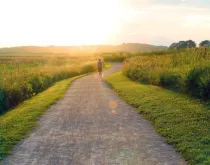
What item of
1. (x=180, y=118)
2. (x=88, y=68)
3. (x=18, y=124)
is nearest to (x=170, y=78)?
(x=180, y=118)

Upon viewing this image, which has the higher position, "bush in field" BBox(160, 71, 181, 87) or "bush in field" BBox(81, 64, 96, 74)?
"bush in field" BBox(160, 71, 181, 87)

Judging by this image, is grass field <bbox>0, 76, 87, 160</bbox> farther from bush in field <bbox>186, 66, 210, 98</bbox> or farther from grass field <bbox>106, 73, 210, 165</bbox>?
bush in field <bbox>186, 66, 210, 98</bbox>

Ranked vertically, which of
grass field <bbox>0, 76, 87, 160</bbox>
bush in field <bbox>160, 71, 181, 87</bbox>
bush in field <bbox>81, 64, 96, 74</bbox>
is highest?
bush in field <bbox>160, 71, 181, 87</bbox>

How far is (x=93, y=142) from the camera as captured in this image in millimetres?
7965

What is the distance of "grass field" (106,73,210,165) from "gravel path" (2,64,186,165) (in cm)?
35

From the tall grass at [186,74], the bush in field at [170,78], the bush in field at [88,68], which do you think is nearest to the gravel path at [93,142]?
the tall grass at [186,74]

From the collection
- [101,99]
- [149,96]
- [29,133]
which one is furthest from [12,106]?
[149,96]

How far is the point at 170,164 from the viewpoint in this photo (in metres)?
6.42

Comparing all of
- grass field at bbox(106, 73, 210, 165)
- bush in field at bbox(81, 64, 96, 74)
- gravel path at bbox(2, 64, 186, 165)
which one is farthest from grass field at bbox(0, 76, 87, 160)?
bush in field at bbox(81, 64, 96, 74)

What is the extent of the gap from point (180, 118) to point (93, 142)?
3.71 m

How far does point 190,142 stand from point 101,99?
8.08m

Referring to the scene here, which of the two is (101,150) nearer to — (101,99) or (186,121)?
(186,121)

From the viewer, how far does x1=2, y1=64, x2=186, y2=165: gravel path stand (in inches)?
264

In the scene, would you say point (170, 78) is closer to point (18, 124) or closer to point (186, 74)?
point (186, 74)
